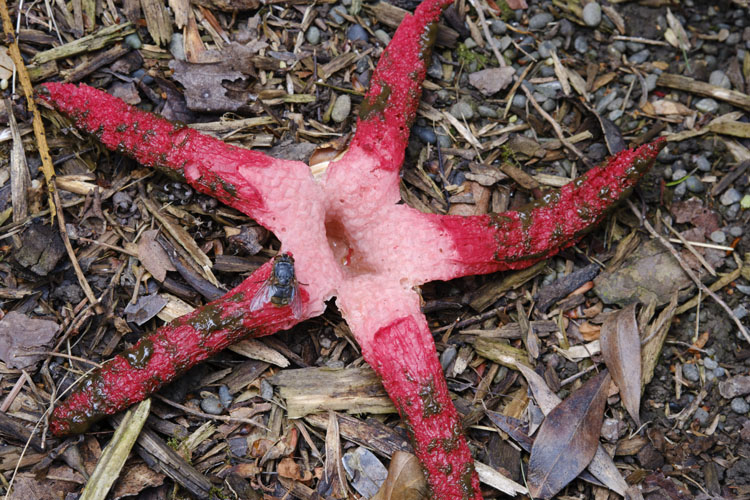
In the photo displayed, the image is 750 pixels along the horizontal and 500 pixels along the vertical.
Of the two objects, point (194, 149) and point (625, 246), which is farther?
point (625, 246)

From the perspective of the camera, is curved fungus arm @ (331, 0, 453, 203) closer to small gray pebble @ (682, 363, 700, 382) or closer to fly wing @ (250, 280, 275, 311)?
fly wing @ (250, 280, 275, 311)

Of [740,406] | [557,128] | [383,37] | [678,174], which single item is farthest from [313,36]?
[740,406]

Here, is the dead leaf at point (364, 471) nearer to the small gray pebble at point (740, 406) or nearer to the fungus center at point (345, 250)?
the fungus center at point (345, 250)

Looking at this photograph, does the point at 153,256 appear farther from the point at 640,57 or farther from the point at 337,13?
the point at 640,57

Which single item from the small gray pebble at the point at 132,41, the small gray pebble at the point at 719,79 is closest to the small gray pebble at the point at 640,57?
the small gray pebble at the point at 719,79

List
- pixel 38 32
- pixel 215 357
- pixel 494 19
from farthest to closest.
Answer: pixel 494 19 < pixel 38 32 < pixel 215 357

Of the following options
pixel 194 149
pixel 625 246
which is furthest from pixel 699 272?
pixel 194 149

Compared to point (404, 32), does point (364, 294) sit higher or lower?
lower

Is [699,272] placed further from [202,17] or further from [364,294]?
[202,17]
